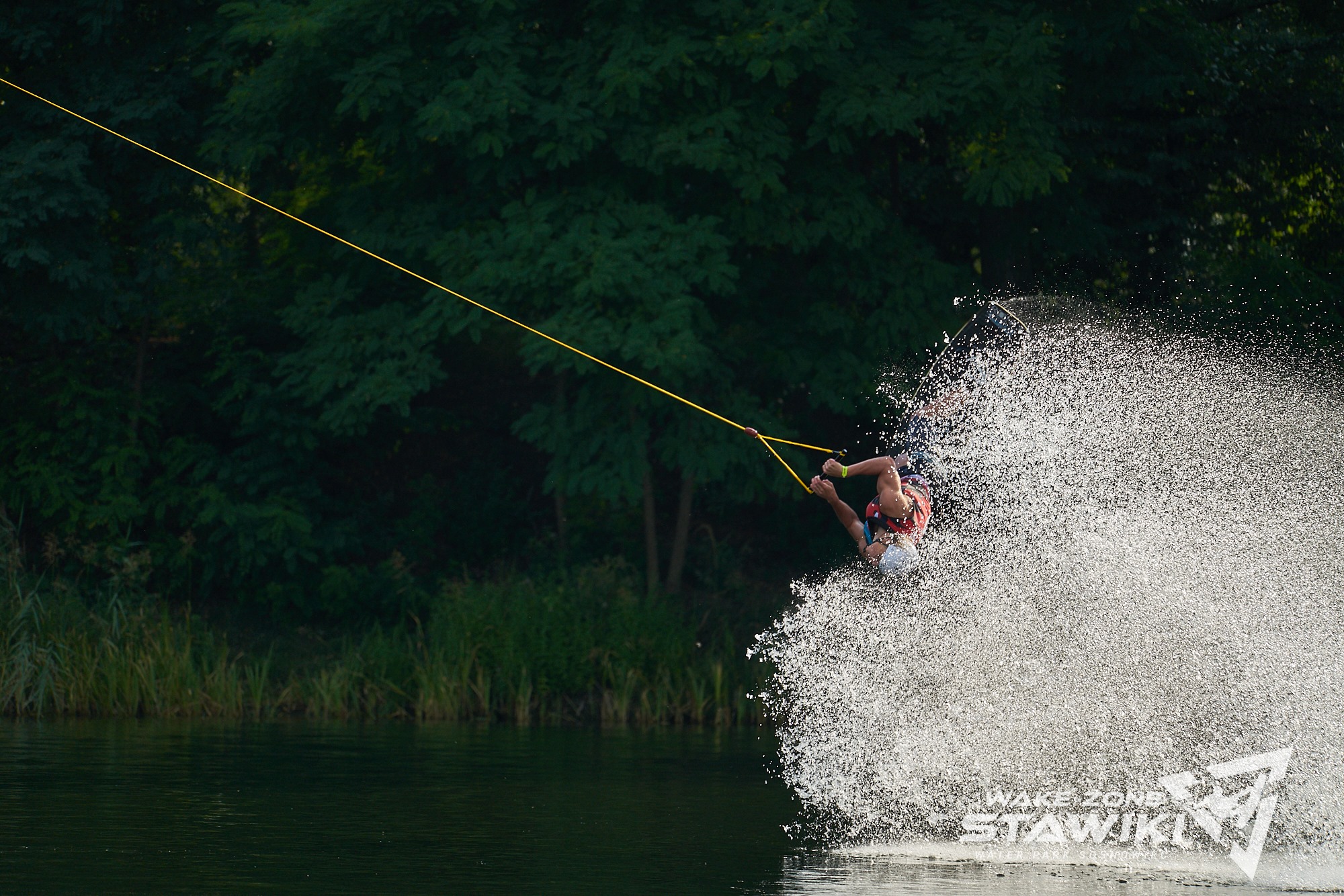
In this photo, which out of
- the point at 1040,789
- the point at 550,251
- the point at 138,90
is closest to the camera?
the point at 1040,789

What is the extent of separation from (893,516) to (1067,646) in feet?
5.56

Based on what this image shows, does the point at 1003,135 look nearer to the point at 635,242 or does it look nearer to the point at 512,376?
the point at 635,242

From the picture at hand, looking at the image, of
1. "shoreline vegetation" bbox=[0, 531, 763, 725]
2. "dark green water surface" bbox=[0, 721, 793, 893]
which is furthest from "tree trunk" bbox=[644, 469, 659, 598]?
"dark green water surface" bbox=[0, 721, 793, 893]

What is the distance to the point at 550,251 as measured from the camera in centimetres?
2267

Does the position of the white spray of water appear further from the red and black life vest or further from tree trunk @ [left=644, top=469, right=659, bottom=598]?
tree trunk @ [left=644, top=469, right=659, bottom=598]

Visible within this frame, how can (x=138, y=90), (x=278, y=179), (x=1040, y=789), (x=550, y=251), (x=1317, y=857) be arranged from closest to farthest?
1. (x=1317, y=857)
2. (x=1040, y=789)
3. (x=550, y=251)
4. (x=138, y=90)
5. (x=278, y=179)

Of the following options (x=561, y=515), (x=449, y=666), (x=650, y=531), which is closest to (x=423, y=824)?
(x=449, y=666)

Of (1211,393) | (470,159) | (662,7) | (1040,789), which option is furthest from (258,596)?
(1040,789)

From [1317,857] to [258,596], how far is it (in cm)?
1780

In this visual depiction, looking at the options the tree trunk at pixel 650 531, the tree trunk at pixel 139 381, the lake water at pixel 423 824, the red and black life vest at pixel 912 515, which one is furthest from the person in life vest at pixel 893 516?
the tree trunk at pixel 139 381

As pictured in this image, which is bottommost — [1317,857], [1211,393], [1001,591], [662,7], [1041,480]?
[1317,857]

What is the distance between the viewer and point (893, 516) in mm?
12914

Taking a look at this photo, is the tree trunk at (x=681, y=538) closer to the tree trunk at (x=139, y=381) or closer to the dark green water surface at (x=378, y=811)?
the dark green water surface at (x=378, y=811)

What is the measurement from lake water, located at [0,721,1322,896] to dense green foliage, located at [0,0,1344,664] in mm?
5165
